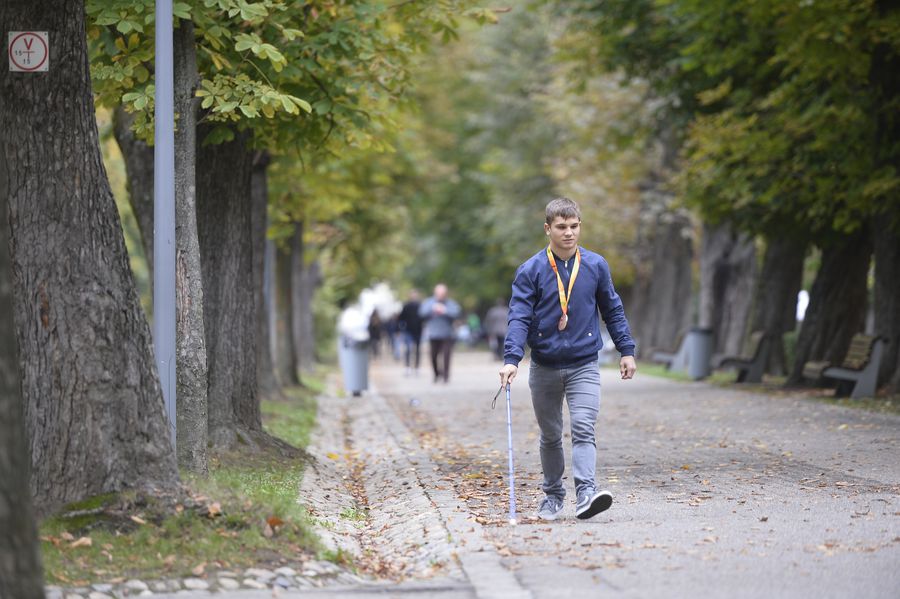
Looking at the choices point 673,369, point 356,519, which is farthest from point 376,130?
point 673,369

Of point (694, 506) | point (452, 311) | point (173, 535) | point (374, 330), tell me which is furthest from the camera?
point (374, 330)

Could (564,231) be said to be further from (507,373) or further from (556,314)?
(507,373)

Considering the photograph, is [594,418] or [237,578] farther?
[594,418]

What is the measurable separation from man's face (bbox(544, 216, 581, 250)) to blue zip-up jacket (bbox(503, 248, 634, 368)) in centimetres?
14

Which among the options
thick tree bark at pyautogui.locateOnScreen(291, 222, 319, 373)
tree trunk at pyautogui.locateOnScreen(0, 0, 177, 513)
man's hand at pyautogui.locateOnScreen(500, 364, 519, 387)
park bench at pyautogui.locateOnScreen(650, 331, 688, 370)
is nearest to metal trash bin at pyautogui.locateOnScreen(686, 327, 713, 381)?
park bench at pyautogui.locateOnScreen(650, 331, 688, 370)

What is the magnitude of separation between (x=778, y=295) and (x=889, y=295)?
5.65 meters

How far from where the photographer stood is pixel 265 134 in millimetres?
12648

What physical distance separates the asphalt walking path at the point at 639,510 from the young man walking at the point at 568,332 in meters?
0.31

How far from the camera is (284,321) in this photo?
2542 cm

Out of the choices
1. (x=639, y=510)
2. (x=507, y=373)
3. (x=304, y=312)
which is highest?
(x=304, y=312)

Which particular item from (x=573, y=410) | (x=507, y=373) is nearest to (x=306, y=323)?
(x=573, y=410)

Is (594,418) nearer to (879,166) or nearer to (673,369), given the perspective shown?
(879,166)

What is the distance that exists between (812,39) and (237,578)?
13.6m

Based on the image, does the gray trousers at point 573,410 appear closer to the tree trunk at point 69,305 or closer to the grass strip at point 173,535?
the grass strip at point 173,535
